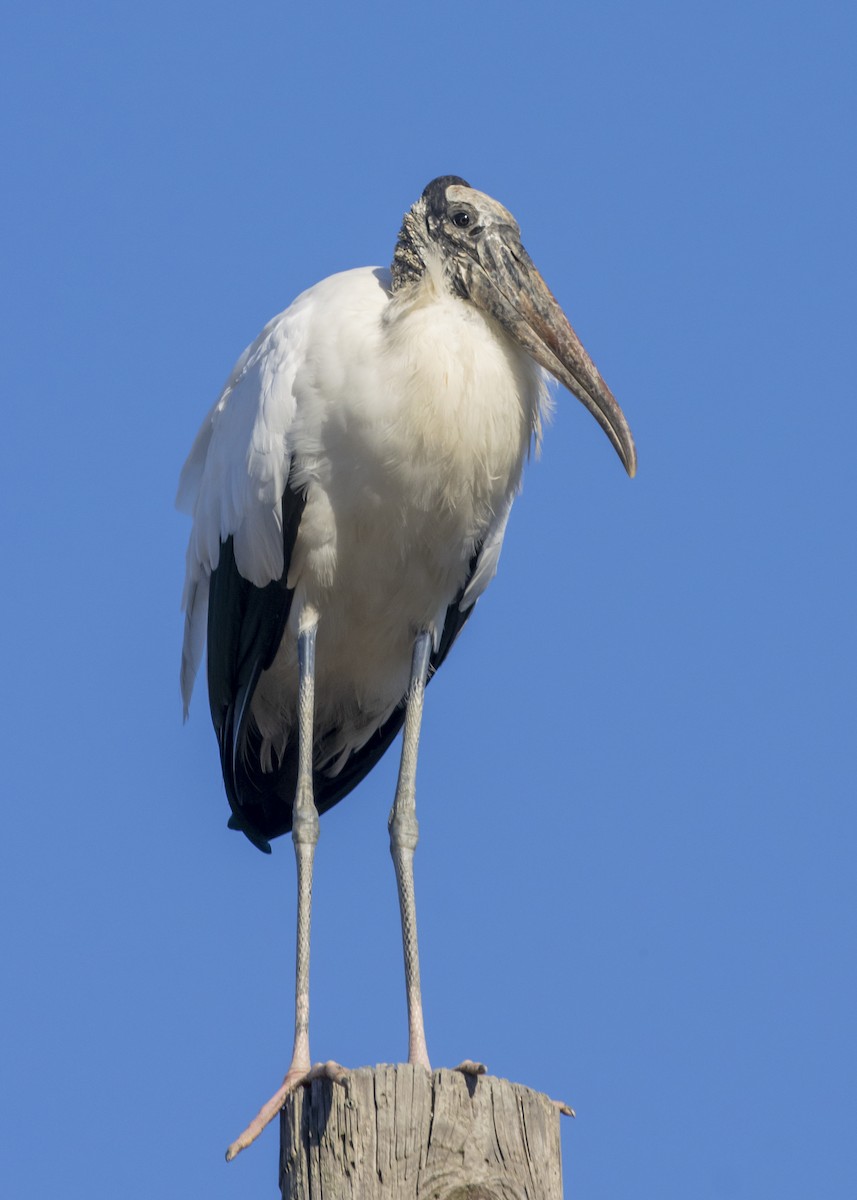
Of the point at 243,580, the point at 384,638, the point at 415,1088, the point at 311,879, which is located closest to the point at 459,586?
the point at 384,638

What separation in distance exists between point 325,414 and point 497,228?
0.93 metres

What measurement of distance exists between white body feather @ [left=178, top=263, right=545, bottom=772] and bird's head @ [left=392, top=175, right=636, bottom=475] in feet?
0.27

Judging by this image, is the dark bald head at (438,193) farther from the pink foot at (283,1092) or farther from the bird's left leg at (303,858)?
the pink foot at (283,1092)

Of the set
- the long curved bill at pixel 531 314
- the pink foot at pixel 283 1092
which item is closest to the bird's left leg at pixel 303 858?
the pink foot at pixel 283 1092

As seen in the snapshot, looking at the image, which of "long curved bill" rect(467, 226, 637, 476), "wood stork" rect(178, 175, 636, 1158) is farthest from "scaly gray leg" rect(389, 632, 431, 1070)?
"long curved bill" rect(467, 226, 637, 476)

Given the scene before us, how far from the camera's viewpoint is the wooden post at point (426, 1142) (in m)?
4.06

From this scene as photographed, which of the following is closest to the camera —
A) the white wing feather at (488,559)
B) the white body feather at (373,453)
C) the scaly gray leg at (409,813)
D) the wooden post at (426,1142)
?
the wooden post at (426,1142)

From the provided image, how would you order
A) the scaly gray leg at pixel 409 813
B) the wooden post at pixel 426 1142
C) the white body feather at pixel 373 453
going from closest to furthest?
1. the wooden post at pixel 426 1142
2. the scaly gray leg at pixel 409 813
3. the white body feather at pixel 373 453

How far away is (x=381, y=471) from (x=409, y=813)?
115 cm

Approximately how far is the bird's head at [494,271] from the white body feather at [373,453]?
0.08m

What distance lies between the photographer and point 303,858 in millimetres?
5930

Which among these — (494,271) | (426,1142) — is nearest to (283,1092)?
(426,1142)

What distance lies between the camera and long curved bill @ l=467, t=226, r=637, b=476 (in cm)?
591

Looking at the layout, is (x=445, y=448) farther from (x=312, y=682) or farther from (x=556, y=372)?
(x=312, y=682)
